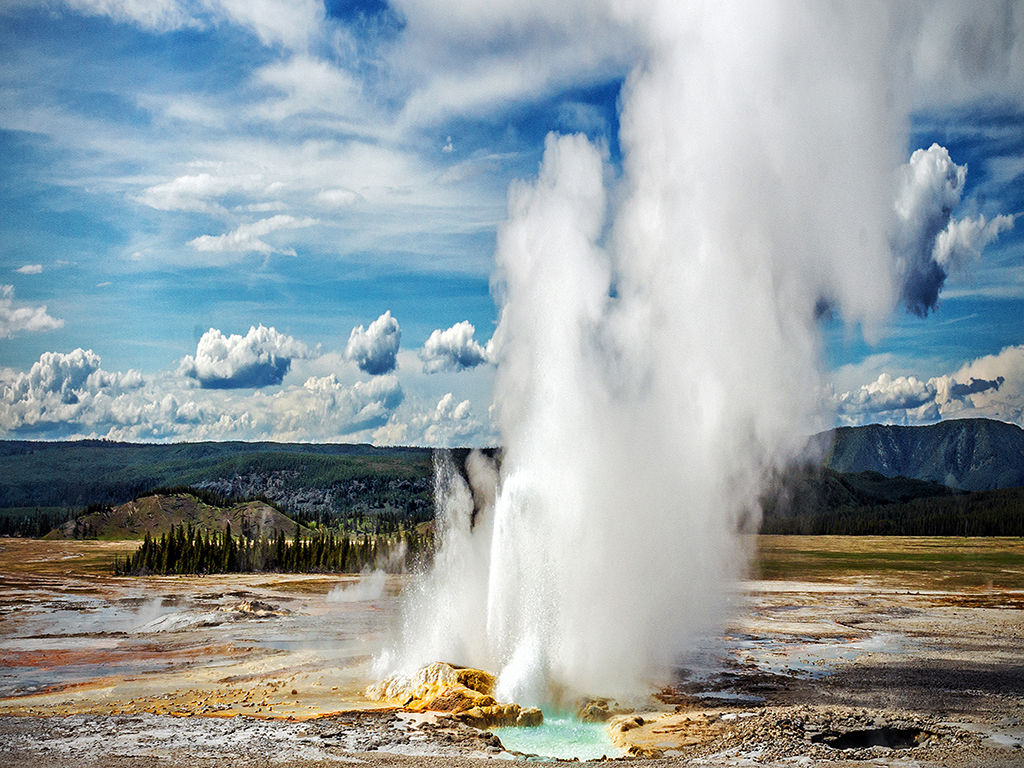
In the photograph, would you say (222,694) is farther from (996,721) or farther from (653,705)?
(996,721)

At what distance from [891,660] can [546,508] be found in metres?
15.8

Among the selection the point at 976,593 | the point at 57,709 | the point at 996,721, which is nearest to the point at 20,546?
the point at 57,709

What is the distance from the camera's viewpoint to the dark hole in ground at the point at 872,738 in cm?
1842

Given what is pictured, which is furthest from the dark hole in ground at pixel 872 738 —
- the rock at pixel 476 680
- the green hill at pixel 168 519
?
the green hill at pixel 168 519

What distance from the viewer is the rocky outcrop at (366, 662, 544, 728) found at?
20.6m

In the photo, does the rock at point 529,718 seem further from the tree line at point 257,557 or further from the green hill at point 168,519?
the green hill at point 168,519

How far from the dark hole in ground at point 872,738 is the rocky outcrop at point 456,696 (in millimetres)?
7241

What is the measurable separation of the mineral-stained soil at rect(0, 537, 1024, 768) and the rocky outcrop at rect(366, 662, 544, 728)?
0.67m

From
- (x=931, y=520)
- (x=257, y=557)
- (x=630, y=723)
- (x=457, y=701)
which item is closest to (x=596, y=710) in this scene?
(x=630, y=723)

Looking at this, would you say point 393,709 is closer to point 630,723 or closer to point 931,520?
point 630,723

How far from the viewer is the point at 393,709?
2139 centimetres

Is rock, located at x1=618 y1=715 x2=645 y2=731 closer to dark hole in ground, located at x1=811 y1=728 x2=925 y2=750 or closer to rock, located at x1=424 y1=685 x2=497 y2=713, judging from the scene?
rock, located at x1=424 y1=685 x2=497 y2=713

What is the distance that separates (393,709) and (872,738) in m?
12.2

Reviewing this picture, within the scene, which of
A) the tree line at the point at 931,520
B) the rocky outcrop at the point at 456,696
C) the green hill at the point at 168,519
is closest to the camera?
the rocky outcrop at the point at 456,696
